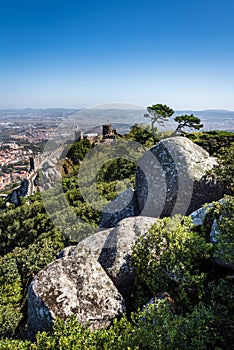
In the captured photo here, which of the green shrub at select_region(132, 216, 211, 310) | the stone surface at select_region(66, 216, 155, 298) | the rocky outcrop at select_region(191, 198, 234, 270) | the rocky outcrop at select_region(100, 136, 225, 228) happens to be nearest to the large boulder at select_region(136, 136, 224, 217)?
the rocky outcrop at select_region(100, 136, 225, 228)

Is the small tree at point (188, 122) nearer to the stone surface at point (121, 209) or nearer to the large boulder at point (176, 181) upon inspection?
the stone surface at point (121, 209)

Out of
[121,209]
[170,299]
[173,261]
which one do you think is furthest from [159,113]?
A: [170,299]

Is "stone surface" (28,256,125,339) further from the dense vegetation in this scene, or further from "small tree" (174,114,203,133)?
"small tree" (174,114,203,133)

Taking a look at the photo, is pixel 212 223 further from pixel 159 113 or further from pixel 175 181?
pixel 159 113

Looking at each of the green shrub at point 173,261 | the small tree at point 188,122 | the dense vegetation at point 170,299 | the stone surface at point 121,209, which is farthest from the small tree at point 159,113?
the green shrub at point 173,261

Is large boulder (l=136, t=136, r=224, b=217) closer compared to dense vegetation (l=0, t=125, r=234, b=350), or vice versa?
dense vegetation (l=0, t=125, r=234, b=350)

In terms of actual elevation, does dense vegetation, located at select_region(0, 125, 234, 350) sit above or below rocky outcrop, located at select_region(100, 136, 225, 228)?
below
